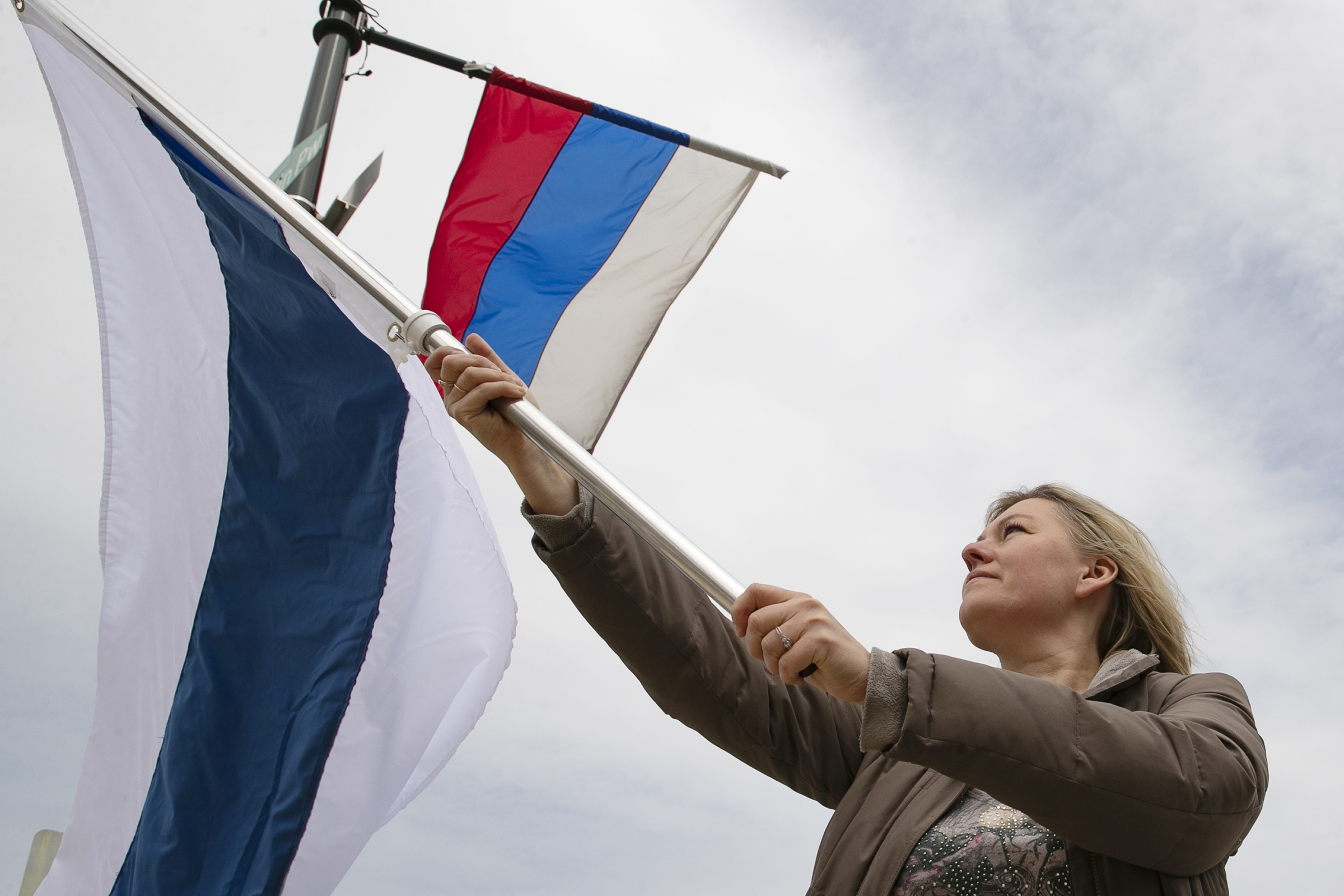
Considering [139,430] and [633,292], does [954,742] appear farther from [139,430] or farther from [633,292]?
[633,292]

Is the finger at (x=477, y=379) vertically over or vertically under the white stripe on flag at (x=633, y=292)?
under

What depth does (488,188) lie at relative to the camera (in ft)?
14.0

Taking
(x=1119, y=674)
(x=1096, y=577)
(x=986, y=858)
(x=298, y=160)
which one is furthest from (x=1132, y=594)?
(x=298, y=160)

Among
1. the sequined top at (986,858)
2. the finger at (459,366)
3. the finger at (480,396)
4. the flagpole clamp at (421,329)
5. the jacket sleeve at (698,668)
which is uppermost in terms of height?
the flagpole clamp at (421,329)

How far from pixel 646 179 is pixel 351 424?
2.23 m

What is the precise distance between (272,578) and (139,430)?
654 millimetres

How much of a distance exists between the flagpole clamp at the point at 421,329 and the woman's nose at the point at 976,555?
1.53 meters

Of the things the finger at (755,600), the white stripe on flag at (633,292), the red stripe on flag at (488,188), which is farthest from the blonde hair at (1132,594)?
the red stripe on flag at (488,188)

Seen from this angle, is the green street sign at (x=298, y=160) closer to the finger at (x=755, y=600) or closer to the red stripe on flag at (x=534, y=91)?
the red stripe on flag at (x=534, y=91)

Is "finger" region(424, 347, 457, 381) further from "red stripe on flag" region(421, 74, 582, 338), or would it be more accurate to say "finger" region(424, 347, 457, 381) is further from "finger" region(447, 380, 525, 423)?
"red stripe on flag" region(421, 74, 582, 338)

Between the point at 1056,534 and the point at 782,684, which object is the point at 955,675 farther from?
the point at 1056,534

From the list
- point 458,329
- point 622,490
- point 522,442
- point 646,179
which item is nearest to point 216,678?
point 522,442

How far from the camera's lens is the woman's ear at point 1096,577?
2.77 meters

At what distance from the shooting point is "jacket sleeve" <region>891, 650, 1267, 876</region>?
5.26 ft
